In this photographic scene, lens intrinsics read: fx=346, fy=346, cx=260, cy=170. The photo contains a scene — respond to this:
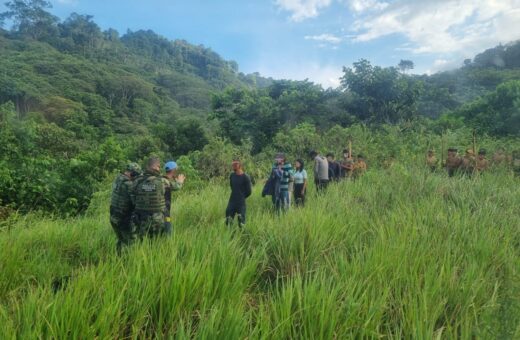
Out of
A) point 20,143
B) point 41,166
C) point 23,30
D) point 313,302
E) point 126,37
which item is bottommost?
point 313,302

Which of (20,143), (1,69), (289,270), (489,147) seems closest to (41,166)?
(20,143)

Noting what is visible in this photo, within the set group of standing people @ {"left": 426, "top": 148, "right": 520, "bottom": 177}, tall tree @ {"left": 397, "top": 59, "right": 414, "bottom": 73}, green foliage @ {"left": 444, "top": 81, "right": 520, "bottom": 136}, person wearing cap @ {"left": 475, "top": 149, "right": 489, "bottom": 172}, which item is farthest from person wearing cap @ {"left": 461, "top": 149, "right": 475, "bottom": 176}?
tall tree @ {"left": 397, "top": 59, "right": 414, "bottom": 73}

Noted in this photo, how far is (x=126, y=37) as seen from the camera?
115 m

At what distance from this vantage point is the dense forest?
12.8 m

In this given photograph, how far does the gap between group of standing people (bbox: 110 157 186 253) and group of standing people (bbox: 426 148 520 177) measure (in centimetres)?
630

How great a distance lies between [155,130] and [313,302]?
27.4 m

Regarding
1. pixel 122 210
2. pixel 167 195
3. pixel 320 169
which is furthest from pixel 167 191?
pixel 320 169

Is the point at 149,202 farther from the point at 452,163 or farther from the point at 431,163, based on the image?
the point at 452,163

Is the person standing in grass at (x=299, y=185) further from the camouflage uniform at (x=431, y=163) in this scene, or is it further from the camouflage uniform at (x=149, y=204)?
the camouflage uniform at (x=149, y=204)

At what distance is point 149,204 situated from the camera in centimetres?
460

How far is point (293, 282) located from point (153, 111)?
5761 cm

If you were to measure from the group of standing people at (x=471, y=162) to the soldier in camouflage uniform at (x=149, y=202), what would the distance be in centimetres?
634

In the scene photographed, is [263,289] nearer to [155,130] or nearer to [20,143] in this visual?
[20,143]

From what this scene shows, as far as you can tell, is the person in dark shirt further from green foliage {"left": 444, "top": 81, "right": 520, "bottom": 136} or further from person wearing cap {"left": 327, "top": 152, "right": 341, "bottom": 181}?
green foliage {"left": 444, "top": 81, "right": 520, "bottom": 136}
